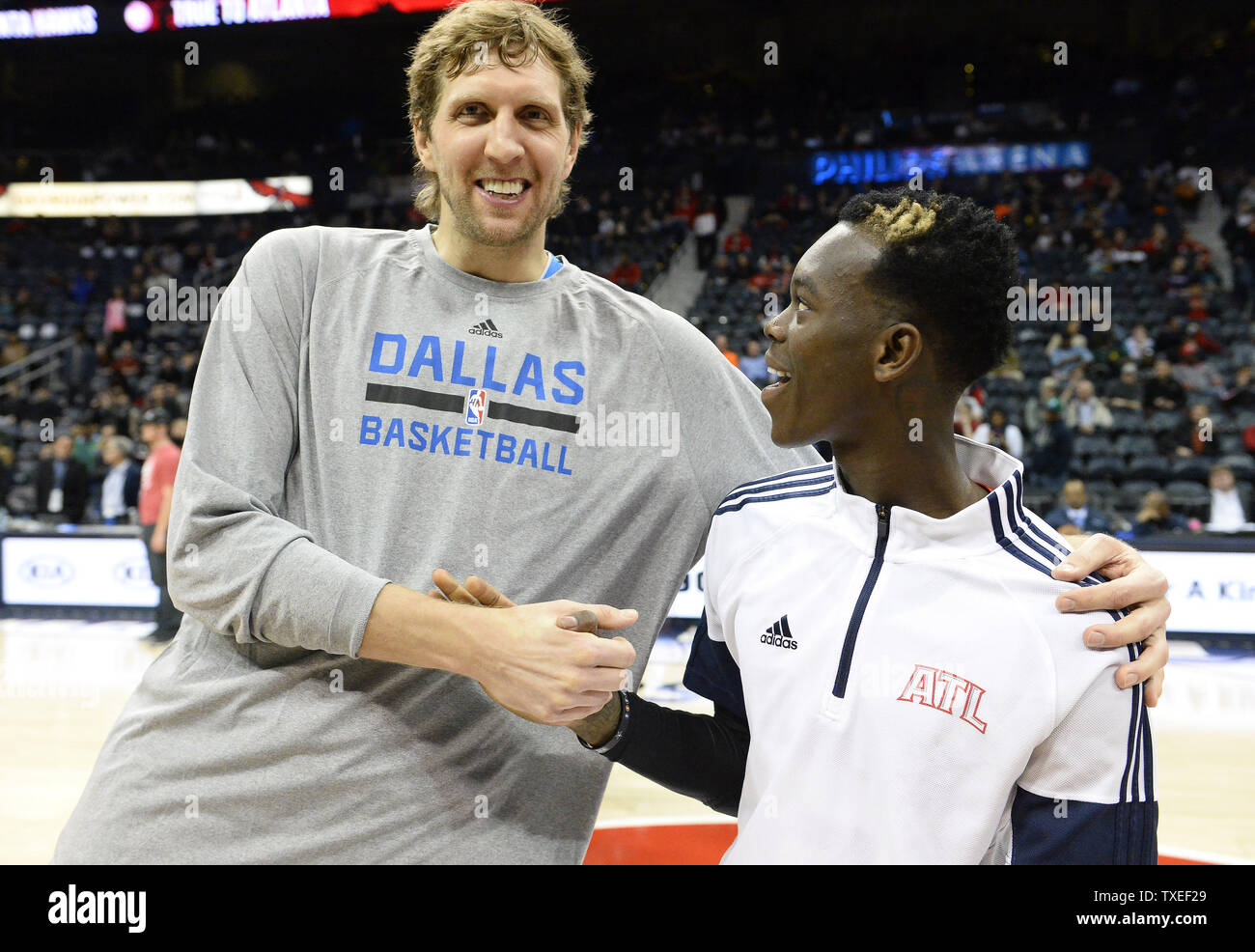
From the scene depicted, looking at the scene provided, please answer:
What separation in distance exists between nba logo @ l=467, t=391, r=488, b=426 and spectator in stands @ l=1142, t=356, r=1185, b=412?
9.47 m

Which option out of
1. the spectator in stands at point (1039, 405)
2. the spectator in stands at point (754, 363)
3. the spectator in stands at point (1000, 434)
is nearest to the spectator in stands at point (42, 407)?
the spectator in stands at point (754, 363)

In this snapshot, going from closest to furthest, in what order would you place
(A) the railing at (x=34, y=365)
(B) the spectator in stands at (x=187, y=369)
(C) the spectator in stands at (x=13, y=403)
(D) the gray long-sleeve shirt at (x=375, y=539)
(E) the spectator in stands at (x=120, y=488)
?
1. (D) the gray long-sleeve shirt at (x=375, y=539)
2. (E) the spectator in stands at (x=120, y=488)
3. (B) the spectator in stands at (x=187, y=369)
4. (C) the spectator in stands at (x=13, y=403)
5. (A) the railing at (x=34, y=365)

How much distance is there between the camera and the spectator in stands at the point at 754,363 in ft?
33.5

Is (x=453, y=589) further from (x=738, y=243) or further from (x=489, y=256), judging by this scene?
(x=738, y=243)

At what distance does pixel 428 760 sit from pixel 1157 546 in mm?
6710

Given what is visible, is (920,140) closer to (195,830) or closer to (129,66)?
(129,66)

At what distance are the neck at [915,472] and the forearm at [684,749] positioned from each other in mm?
413

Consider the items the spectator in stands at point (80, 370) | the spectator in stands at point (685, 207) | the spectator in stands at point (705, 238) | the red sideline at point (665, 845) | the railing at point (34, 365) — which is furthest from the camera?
the spectator in stands at point (685, 207)

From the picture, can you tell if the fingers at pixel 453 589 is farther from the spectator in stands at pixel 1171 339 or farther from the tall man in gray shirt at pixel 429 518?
the spectator in stands at pixel 1171 339

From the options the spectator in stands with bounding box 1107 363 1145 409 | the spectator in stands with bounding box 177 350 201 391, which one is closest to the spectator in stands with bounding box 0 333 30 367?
the spectator in stands with bounding box 177 350 201 391

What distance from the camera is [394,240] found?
1.66 m

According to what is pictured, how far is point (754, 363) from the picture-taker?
10492 millimetres

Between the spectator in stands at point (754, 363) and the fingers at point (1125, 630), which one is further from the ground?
the spectator in stands at point (754, 363)

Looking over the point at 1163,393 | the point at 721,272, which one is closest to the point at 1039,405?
the point at 1163,393
